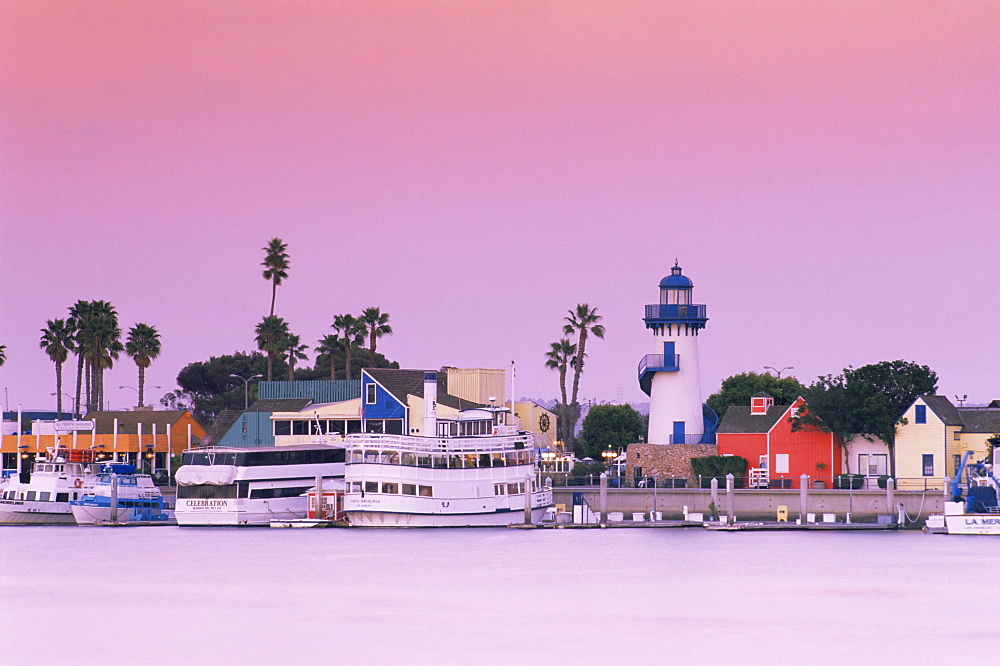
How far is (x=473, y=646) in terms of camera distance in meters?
45.8

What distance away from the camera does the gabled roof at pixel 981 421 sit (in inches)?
3339

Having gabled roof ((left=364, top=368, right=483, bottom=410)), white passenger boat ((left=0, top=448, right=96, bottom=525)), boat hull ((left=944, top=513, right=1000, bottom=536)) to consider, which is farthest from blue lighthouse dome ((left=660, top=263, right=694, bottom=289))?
white passenger boat ((left=0, top=448, right=96, bottom=525))

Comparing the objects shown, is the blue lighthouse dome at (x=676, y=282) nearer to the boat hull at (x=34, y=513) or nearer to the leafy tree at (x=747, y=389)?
the leafy tree at (x=747, y=389)

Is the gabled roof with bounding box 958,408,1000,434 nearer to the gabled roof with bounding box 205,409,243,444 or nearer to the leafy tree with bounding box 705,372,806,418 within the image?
the leafy tree with bounding box 705,372,806,418

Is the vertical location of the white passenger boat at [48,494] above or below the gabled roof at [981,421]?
below

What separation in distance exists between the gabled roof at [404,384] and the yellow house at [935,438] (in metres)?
24.0

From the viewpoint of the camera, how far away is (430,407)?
266 ft

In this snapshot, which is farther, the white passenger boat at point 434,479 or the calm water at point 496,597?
the white passenger boat at point 434,479

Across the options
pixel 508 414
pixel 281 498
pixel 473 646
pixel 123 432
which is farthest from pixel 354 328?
pixel 473 646

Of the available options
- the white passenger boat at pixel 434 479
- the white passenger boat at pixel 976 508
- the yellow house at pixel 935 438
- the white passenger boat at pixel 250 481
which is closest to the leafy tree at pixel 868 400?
the yellow house at pixel 935 438

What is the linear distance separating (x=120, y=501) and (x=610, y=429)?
137 ft

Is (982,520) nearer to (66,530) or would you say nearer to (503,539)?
(503,539)

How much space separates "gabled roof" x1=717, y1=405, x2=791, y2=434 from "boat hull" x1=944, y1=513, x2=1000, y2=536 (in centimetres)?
1471

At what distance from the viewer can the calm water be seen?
45656 mm
